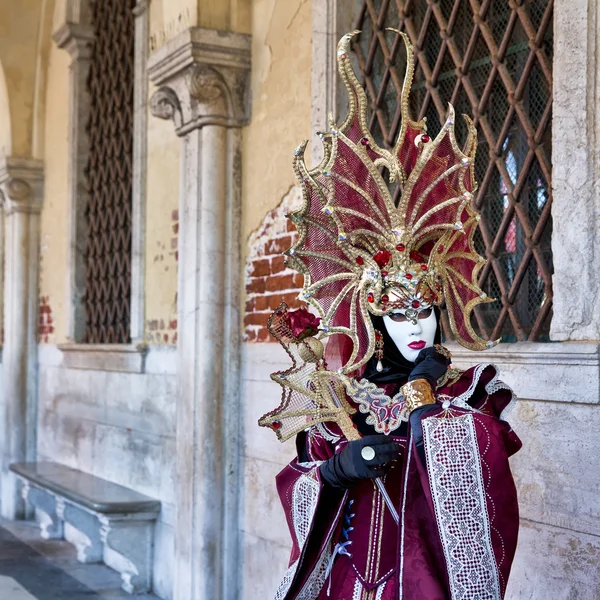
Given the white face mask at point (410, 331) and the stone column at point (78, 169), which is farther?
the stone column at point (78, 169)

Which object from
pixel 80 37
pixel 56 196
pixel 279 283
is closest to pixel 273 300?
pixel 279 283

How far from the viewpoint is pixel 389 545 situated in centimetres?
223

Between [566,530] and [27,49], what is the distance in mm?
5924

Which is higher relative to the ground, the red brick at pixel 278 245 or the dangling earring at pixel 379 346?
the red brick at pixel 278 245

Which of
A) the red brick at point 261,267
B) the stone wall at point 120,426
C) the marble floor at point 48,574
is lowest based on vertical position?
the marble floor at point 48,574

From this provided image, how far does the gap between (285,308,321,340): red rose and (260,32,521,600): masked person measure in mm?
13

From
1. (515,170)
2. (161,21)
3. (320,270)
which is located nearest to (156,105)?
(161,21)

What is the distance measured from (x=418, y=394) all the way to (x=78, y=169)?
5111 millimetres

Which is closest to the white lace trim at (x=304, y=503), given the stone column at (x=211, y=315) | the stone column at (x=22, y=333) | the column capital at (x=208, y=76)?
the stone column at (x=211, y=315)

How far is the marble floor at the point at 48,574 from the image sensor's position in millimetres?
5273

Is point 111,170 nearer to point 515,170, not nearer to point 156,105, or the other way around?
point 156,105

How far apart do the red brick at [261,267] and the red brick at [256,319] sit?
0.18 m

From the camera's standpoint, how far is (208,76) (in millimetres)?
4539

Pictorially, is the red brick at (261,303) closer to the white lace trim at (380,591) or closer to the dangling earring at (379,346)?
the dangling earring at (379,346)
